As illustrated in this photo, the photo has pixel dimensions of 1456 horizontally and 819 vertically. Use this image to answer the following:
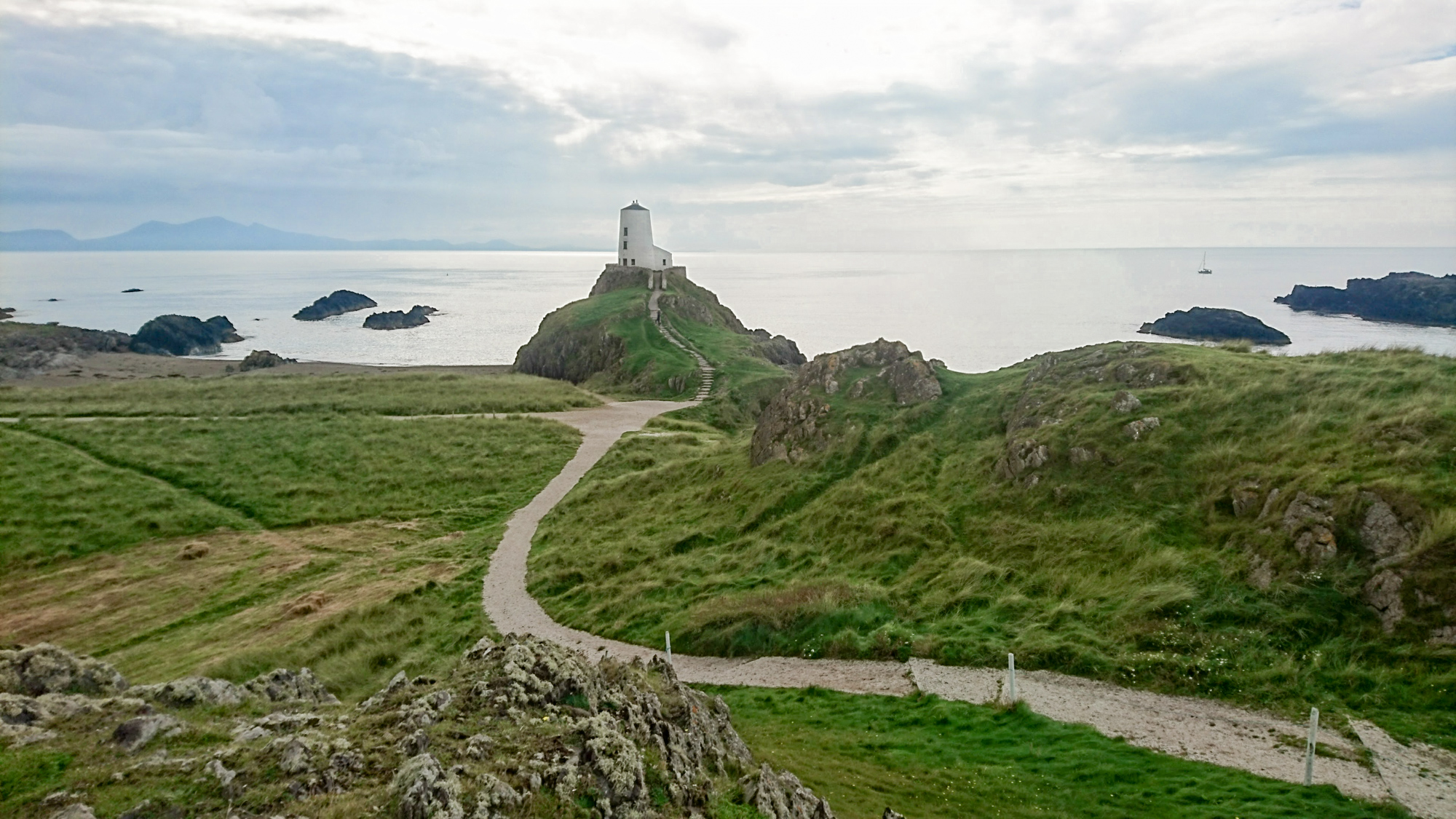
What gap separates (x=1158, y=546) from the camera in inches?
735

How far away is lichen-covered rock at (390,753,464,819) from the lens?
7.51 m

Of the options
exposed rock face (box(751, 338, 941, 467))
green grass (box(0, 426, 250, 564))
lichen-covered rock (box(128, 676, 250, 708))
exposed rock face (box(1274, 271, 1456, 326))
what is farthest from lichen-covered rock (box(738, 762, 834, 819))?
exposed rock face (box(1274, 271, 1456, 326))

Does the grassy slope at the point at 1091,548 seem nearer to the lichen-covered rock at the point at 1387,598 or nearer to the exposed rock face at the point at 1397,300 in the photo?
the lichen-covered rock at the point at 1387,598

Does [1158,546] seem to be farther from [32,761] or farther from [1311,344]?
[1311,344]

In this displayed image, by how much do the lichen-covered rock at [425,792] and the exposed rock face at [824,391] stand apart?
23.1m

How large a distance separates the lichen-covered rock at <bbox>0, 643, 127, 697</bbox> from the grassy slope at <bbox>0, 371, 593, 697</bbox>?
5.98m

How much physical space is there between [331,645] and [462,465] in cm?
2270

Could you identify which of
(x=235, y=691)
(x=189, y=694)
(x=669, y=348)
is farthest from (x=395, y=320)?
(x=189, y=694)

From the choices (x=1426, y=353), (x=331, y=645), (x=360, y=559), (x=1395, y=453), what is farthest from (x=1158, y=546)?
(x=360, y=559)

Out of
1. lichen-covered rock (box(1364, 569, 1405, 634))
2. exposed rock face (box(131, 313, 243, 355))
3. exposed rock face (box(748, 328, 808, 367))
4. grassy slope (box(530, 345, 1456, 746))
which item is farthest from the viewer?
exposed rock face (box(131, 313, 243, 355))

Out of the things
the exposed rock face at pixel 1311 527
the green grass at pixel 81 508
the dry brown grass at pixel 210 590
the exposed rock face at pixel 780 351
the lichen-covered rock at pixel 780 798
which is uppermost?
the exposed rock face at pixel 780 351

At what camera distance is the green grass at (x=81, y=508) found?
1242 inches

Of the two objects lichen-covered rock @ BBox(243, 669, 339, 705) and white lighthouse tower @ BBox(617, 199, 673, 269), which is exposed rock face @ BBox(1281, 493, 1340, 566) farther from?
white lighthouse tower @ BBox(617, 199, 673, 269)

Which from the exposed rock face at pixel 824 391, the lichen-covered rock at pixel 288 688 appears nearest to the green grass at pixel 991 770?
the lichen-covered rock at pixel 288 688
